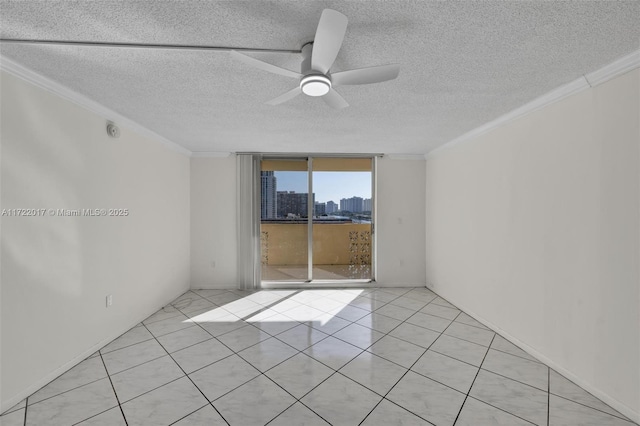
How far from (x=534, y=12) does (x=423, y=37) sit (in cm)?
53

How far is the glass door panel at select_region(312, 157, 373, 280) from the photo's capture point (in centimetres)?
499

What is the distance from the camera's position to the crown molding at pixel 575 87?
1.71m

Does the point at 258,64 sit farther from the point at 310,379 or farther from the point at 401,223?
the point at 401,223

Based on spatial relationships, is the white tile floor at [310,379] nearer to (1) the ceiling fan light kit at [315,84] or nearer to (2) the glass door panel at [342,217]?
(1) the ceiling fan light kit at [315,84]

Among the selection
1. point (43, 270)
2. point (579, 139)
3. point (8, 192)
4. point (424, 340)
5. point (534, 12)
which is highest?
point (534, 12)

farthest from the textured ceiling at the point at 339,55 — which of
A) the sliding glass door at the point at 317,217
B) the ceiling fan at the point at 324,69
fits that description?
the sliding glass door at the point at 317,217

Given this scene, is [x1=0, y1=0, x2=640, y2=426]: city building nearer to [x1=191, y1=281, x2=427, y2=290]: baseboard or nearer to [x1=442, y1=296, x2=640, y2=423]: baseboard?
[x1=442, y1=296, x2=640, y2=423]: baseboard

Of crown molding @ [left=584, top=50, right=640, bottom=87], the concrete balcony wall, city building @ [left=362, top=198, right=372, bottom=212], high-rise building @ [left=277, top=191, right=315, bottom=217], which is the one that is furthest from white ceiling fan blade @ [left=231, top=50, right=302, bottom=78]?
the concrete balcony wall

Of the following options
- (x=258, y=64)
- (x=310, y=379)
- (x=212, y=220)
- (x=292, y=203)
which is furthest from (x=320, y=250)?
(x=258, y=64)

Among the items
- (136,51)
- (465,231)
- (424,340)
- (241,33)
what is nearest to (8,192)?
(136,51)

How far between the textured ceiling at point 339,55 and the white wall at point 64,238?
41 centimetres

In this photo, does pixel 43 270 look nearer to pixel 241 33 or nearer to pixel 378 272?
pixel 241 33

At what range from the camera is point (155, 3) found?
1.27 meters

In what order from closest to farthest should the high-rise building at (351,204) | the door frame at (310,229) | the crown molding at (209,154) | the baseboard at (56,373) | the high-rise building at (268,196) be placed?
1. the baseboard at (56,373)
2. the crown molding at (209,154)
3. the door frame at (310,229)
4. the high-rise building at (268,196)
5. the high-rise building at (351,204)
